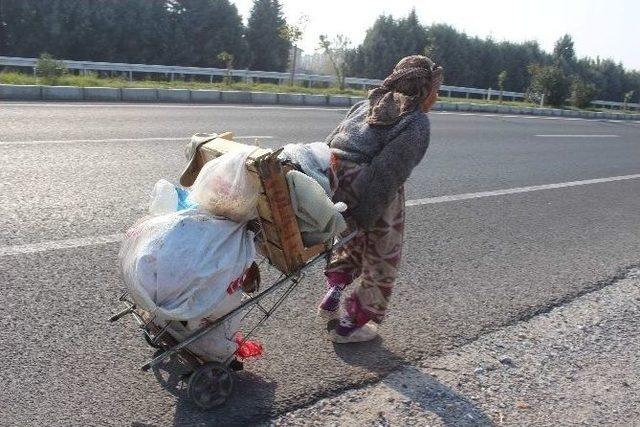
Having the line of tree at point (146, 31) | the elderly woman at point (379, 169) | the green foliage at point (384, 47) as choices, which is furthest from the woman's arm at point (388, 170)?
the green foliage at point (384, 47)

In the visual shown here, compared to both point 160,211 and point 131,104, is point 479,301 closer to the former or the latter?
point 160,211

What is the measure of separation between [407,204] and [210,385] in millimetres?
4050

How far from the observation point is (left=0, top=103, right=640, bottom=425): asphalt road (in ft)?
9.16

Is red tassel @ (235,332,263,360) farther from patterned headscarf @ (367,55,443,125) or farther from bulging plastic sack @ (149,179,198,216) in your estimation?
patterned headscarf @ (367,55,443,125)

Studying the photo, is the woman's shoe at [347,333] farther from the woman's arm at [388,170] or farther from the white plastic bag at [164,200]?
the white plastic bag at [164,200]

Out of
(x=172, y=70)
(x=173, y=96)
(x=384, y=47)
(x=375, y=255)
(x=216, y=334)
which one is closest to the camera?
(x=216, y=334)

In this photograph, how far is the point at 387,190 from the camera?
307 centimetres

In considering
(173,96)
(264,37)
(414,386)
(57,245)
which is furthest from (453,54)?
(414,386)

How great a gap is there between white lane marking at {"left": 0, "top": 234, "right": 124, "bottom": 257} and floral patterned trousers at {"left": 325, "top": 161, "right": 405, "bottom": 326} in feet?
5.82

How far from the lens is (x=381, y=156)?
307 centimetres

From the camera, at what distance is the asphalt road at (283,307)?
2791mm

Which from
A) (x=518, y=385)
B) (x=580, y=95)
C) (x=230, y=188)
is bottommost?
(x=518, y=385)

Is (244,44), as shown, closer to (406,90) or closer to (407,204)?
(407,204)

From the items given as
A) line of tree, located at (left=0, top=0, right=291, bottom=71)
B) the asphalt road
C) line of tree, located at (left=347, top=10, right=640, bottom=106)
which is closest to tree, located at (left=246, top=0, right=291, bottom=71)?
line of tree, located at (left=0, top=0, right=291, bottom=71)
